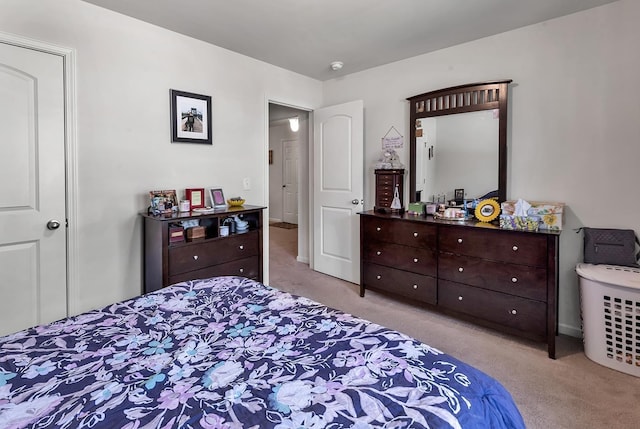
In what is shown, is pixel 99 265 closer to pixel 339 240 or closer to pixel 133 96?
pixel 133 96

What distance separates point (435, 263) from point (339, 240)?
1390mm

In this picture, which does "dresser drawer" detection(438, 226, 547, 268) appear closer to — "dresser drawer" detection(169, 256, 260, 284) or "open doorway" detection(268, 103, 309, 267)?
"dresser drawer" detection(169, 256, 260, 284)

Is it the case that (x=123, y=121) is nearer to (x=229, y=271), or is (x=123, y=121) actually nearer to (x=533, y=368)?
(x=229, y=271)

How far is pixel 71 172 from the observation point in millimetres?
2312

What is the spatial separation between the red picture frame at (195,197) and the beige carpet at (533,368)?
1420 millimetres

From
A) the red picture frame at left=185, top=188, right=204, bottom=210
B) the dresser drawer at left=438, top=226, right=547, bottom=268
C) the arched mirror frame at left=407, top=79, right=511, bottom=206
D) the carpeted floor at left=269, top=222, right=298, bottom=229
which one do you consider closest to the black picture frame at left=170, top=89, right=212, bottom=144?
the red picture frame at left=185, top=188, right=204, bottom=210

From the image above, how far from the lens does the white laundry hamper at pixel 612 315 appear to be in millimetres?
2068

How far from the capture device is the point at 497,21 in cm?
262

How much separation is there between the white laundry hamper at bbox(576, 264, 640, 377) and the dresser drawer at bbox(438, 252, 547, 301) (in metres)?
0.27

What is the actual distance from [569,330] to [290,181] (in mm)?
6248

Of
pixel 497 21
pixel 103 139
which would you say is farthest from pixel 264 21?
pixel 497 21

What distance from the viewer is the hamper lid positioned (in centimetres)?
207

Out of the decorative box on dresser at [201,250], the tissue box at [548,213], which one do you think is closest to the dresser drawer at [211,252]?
the decorative box on dresser at [201,250]

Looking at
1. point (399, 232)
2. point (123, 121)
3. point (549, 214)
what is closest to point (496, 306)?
point (549, 214)
